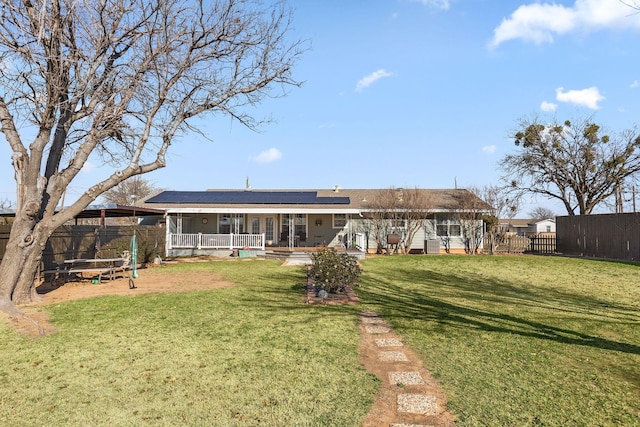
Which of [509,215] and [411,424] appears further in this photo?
[509,215]

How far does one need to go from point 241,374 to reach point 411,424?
1958mm

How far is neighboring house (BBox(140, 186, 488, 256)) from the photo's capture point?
2039 cm

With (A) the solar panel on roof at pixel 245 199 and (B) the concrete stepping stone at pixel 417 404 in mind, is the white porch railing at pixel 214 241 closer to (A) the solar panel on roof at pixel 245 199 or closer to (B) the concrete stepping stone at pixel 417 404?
(A) the solar panel on roof at pixel 245 199

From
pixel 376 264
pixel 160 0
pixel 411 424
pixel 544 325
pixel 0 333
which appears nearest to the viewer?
pixel 411 424

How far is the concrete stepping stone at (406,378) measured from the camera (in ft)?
13.0

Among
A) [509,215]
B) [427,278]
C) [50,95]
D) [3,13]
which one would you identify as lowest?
[427,278]

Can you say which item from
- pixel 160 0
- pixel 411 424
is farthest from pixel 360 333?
pixel 160 0

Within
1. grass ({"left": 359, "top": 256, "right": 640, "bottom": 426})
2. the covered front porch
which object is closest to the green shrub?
grass ({"left": 359, "top": 256, "right": 640, "bottom": 426})

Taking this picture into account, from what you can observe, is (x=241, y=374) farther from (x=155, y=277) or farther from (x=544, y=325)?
(x=155, y=277)

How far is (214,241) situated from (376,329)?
51.7ft

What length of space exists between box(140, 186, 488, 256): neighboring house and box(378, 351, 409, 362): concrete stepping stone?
49.7 feet

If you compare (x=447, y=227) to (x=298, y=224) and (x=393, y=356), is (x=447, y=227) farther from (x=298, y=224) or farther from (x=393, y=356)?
(x=393, y=356)

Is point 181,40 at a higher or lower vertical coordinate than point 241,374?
higher

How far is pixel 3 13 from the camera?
768 cm
